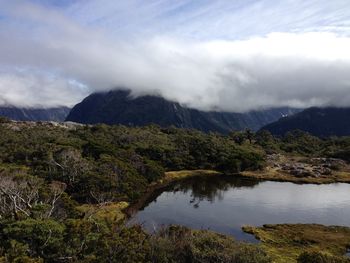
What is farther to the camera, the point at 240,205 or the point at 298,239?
the point at 240,205

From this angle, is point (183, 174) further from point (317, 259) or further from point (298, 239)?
point (317, 259)

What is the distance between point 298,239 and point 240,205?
2930 cm

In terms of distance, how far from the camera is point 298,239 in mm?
70125

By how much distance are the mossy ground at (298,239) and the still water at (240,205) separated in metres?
4.11

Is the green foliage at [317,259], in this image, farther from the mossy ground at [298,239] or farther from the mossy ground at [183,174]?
the mossy ground at [183,174]

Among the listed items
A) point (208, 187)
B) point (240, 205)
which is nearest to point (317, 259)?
point (240, 205)

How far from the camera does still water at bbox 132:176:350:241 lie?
82.8 metres

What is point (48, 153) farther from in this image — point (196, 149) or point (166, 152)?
point (196, 149)

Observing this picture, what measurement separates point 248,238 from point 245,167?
80.6 meters

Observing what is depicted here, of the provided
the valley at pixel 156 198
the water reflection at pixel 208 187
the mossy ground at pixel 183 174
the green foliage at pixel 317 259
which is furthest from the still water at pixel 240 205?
the green foliage at pixel 317 259

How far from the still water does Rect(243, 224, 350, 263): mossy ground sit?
13.5 ft

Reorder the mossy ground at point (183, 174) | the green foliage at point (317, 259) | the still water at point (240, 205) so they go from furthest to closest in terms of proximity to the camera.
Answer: the mossy ground at point (183, 174)
the still water at point (240, 205)
the green foliage at point (317, 259)

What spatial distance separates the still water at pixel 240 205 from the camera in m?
82.8

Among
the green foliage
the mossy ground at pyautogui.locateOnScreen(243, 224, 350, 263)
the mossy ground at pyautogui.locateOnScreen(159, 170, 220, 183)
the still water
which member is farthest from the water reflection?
the green foliage
